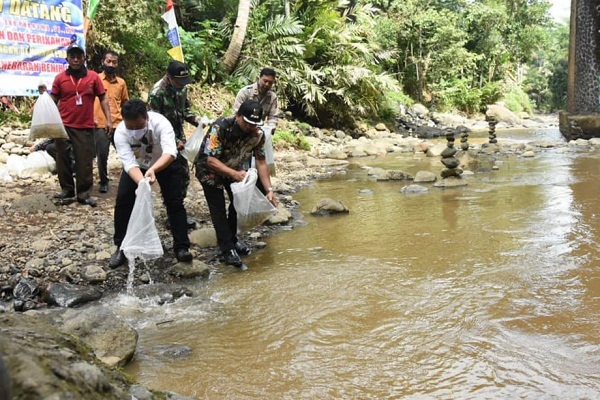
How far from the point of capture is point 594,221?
593 cm

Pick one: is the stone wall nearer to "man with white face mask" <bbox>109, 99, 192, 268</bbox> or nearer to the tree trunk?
the tree trunk

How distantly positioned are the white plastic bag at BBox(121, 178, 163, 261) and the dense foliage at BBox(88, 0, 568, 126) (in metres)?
7.92

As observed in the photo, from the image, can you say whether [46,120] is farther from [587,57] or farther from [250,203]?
[587,57]

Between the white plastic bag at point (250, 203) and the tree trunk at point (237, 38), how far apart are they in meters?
11.4

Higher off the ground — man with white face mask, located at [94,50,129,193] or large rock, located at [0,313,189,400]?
man with white face mask, located at [94,50,129,193]

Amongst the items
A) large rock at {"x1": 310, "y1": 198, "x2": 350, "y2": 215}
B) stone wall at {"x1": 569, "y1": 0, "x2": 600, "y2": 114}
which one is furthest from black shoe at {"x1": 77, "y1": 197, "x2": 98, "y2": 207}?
stone wall at {"x1": 569, "y1": 0, "x2": 600, "y2": 114}

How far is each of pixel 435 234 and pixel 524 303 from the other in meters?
2.07

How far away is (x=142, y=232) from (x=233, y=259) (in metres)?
0.96

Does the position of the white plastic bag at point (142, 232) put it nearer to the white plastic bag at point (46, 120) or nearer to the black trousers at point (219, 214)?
the black trousers at point (219, 214)

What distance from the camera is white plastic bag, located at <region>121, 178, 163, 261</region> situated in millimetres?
4039

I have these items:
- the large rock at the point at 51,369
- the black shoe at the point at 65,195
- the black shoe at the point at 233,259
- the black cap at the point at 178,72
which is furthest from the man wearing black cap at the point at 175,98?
the large rock at the point at 51,369

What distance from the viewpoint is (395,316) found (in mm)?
3598

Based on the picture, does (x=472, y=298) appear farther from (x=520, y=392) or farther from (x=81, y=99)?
(x=81, y=99)

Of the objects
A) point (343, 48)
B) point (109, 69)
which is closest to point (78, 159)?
point (109, 69)
